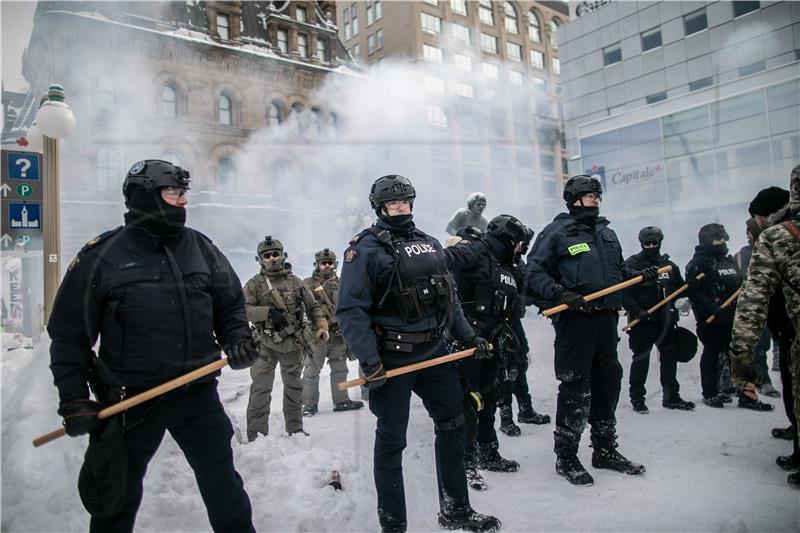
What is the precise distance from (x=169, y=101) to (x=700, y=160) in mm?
21797

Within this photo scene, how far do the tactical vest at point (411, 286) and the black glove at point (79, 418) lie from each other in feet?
4.92

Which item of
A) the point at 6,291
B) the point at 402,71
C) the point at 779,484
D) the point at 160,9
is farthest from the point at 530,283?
the point at 402,71

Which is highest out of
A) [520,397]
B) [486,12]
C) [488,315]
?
[486,12]

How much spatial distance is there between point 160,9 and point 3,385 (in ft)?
76.8

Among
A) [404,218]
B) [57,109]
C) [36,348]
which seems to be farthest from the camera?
[57,109]

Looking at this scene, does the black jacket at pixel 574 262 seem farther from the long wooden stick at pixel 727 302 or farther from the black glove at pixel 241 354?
the long wooden stick at pixel 727 302

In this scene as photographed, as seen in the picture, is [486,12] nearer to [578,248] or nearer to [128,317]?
[578,248]

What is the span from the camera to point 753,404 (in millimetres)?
5695

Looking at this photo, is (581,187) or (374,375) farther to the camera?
(581,187)

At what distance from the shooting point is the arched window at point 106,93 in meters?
20.6

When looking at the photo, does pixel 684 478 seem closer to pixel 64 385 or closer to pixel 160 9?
pixel 64 385

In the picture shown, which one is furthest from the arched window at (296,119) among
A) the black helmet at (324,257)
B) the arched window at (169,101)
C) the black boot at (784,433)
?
the black boot at (784,433)

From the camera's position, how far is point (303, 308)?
5.91m

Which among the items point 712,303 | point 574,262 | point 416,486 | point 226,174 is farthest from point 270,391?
point 226,174
